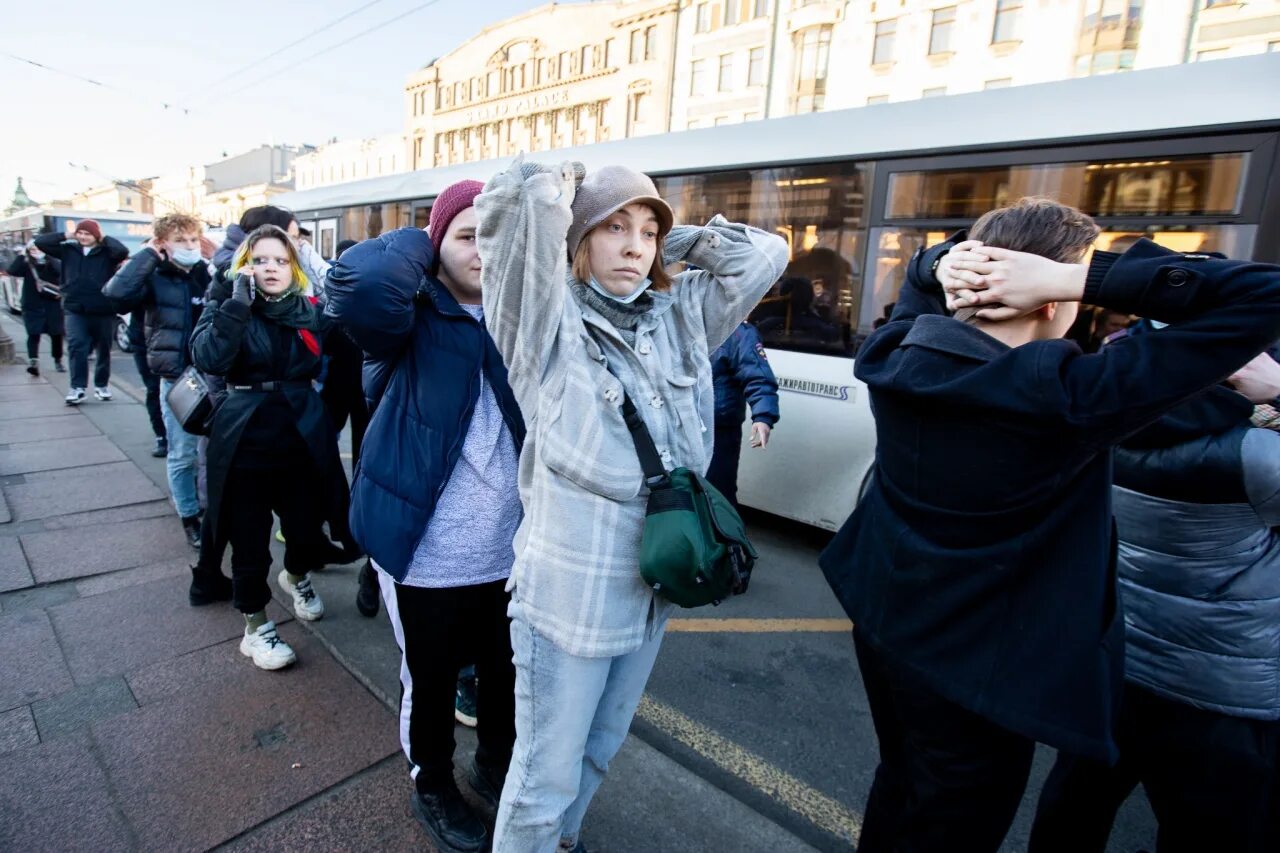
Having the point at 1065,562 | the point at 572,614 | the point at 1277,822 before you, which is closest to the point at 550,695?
the point at 572,614

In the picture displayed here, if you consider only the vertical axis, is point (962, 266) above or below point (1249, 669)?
above

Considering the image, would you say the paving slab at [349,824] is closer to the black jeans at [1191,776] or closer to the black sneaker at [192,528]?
the black jeans at [1191,776]

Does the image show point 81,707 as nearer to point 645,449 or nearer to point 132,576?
point 132,576

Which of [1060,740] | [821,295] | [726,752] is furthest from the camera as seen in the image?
[821,295]

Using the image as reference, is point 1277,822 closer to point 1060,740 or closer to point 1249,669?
point 1249,669

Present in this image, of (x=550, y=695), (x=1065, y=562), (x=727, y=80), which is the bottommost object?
(x=550, y=695)

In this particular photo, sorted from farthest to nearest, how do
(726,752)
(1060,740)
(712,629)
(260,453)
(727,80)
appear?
(727,80)
(712,629)
(260,453)
(726,752)
(1060,740)

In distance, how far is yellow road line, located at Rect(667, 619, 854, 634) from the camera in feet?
11.6

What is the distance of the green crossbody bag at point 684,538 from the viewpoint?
4.51 ft

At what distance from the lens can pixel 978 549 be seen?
1.26 metres

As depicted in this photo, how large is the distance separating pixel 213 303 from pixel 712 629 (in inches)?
105

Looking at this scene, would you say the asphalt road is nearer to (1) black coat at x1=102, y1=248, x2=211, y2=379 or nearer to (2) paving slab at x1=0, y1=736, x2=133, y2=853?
(2) paving slab at x1=0, y1=736, x2=133, y2=853

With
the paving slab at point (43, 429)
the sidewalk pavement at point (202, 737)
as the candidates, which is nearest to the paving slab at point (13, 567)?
the sidewalk pavement at point (202, 737)

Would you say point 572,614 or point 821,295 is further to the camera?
point 821,295
